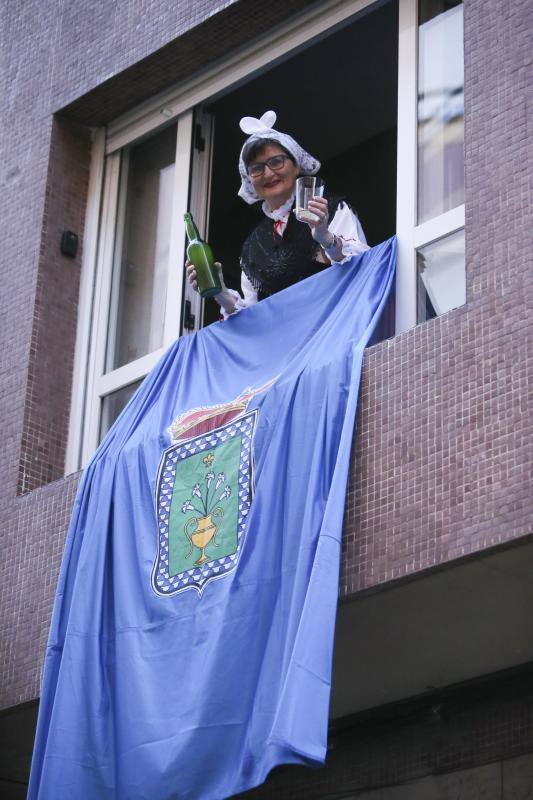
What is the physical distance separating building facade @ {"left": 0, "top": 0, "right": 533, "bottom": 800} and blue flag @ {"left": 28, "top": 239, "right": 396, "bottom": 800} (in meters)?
0.24

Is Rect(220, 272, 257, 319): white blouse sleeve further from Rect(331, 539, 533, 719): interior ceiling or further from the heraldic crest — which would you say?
Rect(331, 539, 533, 719): interior ceiling

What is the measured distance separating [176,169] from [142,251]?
1.79ft

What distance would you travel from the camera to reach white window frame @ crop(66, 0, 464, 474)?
367 inches

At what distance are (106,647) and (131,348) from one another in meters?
2.38

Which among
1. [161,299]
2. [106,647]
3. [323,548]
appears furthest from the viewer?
[161,299]

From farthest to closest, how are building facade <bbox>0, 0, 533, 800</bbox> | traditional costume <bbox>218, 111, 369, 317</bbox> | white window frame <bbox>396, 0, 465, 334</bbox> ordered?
traditional costume <bbox>218, 111, 369, 317</bbox> < white window frame <bbox>396, 0, 465, 334</bbox> < building facade <bbox>0, 0, 533, 800</bbox>

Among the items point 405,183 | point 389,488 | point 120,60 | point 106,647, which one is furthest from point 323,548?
point 120,60

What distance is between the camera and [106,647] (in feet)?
27.8

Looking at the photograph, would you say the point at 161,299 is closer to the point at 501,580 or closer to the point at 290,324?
the point at 290,324

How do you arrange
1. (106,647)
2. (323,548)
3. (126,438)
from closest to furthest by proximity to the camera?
(323,548)
(106,647)
(126,438)

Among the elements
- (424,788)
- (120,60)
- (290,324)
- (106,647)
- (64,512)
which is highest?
(120,60)

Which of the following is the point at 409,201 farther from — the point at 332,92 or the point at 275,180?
the point at 332,92

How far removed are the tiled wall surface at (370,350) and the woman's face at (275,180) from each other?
103 cm

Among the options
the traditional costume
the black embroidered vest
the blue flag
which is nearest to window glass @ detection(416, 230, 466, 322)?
the blue flag
